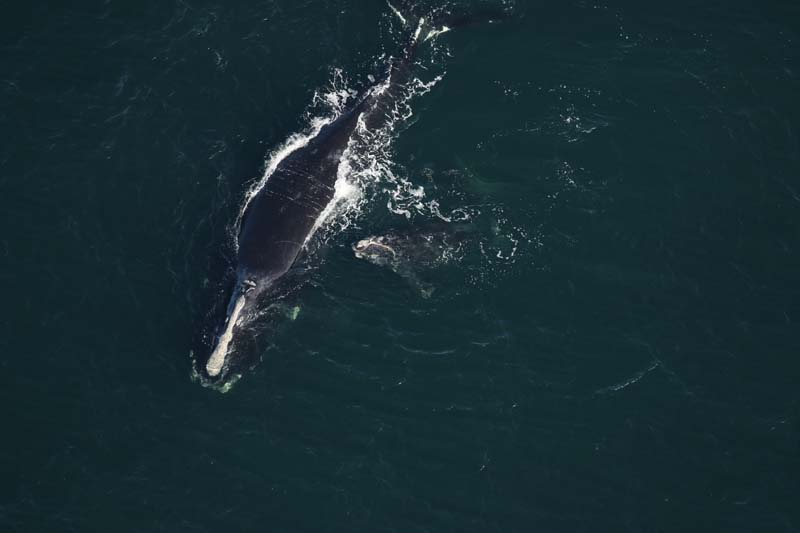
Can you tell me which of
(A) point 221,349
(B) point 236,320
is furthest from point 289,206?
(A) point 221,349

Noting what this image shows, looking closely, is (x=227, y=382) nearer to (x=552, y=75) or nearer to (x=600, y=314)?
(x=600, y=314)

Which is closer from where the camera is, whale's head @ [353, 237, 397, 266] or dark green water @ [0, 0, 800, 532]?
dark green water @ [0, 0, 800, 532]

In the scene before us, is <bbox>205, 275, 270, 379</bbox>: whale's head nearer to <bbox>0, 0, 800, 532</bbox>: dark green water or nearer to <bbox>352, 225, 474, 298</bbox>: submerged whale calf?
<bbox>0, 0, 800, 532</bbox>: dark green water

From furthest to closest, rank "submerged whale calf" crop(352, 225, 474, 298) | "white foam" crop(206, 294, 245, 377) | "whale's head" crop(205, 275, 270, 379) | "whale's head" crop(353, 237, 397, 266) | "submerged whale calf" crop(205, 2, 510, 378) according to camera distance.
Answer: "whale's head" crop(353, 237, 397, 266), "submerged whale calf" crop(352, 225, 474, 298), "submerged whale calf" crop(205, 2, 510, 378), "whale's head" crop(205, 275, 270, 379), "white foam" crop(206, 294, 245, 377)

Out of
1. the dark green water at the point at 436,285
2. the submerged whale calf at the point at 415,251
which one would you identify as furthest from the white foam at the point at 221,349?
the submerged whale calf at the point at 415,251

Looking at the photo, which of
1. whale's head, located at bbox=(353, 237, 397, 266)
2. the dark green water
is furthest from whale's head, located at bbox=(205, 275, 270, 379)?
whale's head, located at bbox=(353, 237, 397, 266)

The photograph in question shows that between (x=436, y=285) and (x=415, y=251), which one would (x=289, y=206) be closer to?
(x=415, y=251)

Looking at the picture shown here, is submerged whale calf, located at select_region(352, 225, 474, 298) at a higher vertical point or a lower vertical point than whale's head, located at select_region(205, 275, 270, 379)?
higher

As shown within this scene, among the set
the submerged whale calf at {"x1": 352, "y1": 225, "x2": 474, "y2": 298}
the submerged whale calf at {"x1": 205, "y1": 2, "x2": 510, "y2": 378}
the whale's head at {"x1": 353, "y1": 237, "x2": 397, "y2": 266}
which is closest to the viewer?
the submerged whale calf at {"x1": 205, "y1": 2, "x2": 510, "y2": 378}
